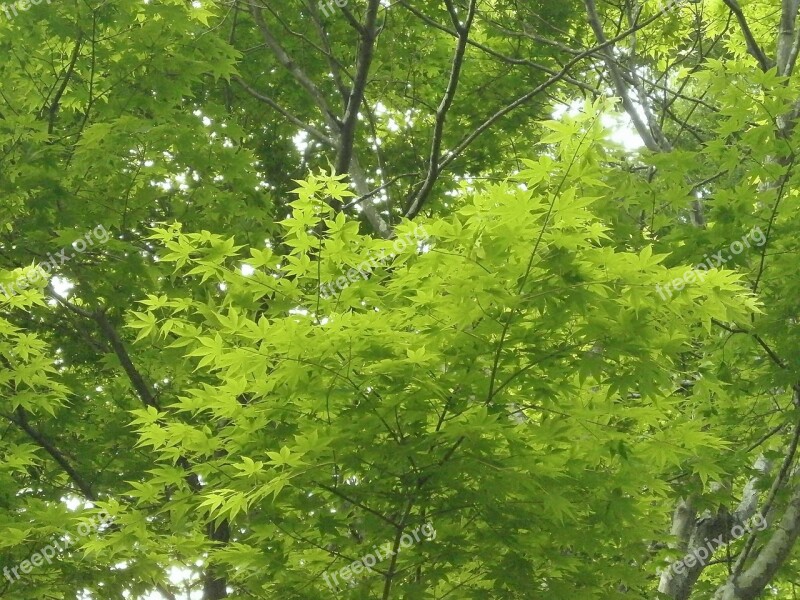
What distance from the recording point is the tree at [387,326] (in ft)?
11.3

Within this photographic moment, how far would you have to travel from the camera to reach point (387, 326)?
11.4ft

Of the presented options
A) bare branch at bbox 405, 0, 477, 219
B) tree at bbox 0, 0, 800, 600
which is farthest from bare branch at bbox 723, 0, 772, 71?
bare branch at bbox 405, 0, 477, 219

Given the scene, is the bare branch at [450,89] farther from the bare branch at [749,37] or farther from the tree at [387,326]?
the bare branch at [749,37]

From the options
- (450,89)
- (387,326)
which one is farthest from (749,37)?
(387,326)

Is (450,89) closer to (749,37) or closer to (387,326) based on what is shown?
(387,326)

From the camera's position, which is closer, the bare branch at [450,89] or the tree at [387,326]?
the tree at [387,326]

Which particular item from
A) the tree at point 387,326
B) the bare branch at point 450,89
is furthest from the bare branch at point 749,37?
the bare branch at point 450,89

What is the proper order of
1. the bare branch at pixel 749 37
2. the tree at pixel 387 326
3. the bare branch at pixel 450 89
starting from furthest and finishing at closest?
the bare branch at pixel 749 37 → the bare branch at pixel 450 89 → the tree at pixel 387 326

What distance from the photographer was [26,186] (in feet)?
18.8

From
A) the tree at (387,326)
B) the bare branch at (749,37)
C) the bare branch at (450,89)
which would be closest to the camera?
the tree at (387,326)

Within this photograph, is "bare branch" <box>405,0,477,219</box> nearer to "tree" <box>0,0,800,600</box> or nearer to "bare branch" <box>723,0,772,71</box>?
"tree" <box>0,0,800,600</box>

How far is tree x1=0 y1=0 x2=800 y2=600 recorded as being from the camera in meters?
3.43

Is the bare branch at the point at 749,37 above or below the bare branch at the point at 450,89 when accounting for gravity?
above

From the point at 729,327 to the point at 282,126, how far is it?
4883mm
